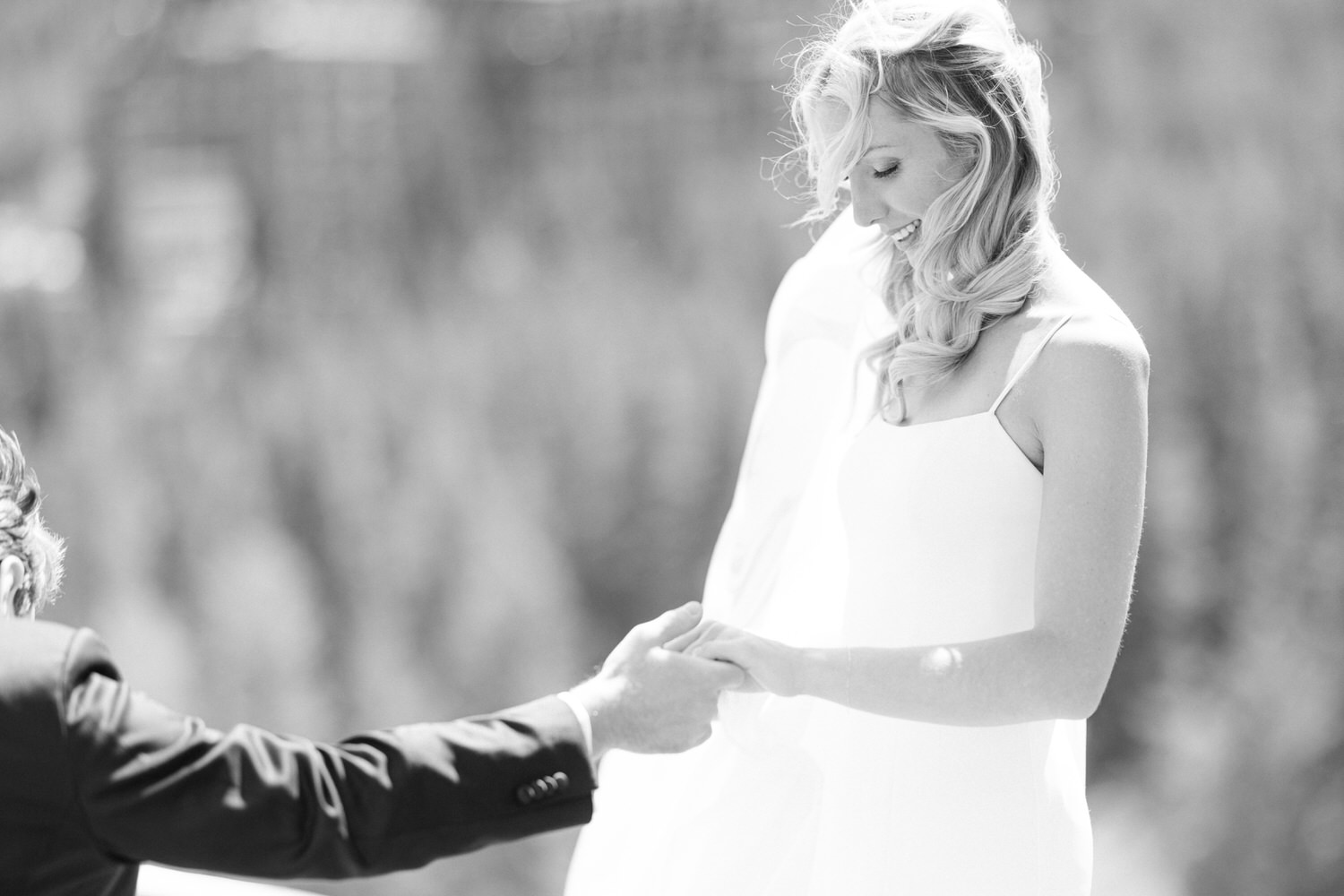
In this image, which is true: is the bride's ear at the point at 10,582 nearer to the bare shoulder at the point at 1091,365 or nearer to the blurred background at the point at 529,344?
the bare shoulder at the point at 1091,365

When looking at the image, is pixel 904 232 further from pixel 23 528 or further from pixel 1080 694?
pixel 23 528

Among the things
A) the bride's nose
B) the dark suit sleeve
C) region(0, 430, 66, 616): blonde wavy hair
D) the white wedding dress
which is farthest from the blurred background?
region(0, 430, 66, 616): blonde wavy hair

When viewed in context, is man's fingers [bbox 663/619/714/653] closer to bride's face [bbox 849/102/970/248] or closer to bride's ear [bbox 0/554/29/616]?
bride's face [bbox 849/102/970/248]

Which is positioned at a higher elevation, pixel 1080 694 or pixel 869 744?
pixel 1080 694

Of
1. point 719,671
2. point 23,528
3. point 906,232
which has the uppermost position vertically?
point 906,232

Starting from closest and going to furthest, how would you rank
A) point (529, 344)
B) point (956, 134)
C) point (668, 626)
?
point (956, 134) → point (668, 626) → point (529, 344)

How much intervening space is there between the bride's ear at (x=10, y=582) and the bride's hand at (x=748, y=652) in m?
0.74

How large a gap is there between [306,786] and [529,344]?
5.01 m

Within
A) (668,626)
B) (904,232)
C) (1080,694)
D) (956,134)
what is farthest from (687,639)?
(956,134)

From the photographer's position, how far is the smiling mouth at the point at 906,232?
168 cm

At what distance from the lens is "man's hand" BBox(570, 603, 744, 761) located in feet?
5.32

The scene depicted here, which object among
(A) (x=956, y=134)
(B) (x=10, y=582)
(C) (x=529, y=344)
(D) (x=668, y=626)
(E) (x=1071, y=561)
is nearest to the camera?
(B) (x=10, y=582)

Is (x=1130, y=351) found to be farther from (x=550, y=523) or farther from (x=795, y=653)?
(x=550, y=523)

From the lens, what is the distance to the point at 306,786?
1328mm
